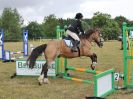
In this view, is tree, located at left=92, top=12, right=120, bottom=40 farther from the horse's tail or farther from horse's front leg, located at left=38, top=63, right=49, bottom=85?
horse's front leg, located at left=38, top=63, right=49, bottom=85

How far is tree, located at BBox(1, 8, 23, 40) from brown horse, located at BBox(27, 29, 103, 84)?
85535 mm

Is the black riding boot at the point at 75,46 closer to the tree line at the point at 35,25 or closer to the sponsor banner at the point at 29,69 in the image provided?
the sponsor banner at the point at 29,69

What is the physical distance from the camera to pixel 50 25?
10331cm

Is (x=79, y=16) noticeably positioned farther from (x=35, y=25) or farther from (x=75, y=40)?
(x=35, y=25)

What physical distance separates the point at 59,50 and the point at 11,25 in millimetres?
90335

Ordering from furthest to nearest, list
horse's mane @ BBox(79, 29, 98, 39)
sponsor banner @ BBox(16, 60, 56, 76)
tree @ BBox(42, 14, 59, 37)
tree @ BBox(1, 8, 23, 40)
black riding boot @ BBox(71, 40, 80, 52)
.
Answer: tree @ BBox(42, 14, 59, 37) < tree @ BBox(1, 8, 23, 40) < sponsor banner @ BBox(16, 60, 56, 76) < horse's mane @ BBox(79, 29, 98, 39) < black riding boot @ BBox(71, 40, 80, 52)

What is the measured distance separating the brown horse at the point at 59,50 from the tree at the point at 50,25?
3342 inches

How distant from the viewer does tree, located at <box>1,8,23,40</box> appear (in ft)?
330

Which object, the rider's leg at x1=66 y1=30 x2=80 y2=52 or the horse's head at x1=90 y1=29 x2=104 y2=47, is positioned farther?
the horse's head at x1=90 y1=29 x2=104 y2=47

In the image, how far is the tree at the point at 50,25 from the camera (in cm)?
10144

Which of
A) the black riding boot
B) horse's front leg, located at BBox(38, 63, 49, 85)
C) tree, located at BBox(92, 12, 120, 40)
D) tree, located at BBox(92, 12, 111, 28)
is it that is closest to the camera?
horse's front leg, located at BBox(38, 63, 49, 85)

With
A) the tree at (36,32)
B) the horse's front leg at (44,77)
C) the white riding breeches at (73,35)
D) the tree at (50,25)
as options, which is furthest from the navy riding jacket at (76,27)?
the tree at (36,32)

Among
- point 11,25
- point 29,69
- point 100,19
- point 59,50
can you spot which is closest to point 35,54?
point 59,50

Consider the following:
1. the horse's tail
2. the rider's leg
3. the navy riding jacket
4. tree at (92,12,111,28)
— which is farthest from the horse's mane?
tree at (92,12,111,28)
